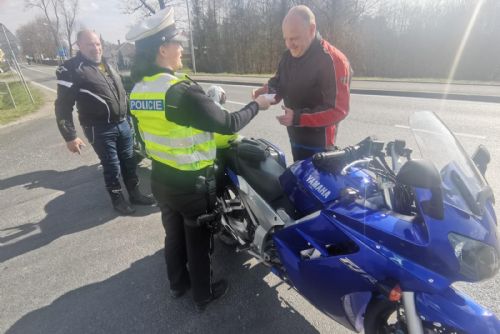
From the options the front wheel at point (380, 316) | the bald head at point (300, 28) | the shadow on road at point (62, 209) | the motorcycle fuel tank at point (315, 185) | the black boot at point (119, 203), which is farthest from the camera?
the black boot at point (119, 203)

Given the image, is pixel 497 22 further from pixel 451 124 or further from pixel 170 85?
pixel 170 85

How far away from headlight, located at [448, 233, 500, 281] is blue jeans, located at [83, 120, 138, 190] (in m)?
3.54

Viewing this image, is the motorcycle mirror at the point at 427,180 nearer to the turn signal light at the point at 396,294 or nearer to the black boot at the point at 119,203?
the turn signal light at the point at 396,294

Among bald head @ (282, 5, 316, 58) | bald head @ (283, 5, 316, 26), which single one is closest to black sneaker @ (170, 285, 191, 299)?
bald head @ (282, 5, 316, 58)

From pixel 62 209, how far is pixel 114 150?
3.66ft

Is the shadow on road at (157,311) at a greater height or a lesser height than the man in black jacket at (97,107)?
lesser

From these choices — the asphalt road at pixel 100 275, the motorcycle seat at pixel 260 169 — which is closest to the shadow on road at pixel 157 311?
the asphalt road at pixel 100 275

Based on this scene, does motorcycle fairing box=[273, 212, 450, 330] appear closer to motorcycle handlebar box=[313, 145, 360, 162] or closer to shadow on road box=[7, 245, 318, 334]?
motorcycle handlebar box=[313, 145, 360, 162]

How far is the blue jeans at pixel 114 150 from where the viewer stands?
12.3 feet

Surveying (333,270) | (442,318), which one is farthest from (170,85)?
(442,318)

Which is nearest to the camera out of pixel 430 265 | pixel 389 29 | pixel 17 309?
pixel 430 265

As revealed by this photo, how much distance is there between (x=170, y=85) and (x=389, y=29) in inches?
912

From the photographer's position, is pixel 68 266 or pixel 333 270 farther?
pixel 68 266

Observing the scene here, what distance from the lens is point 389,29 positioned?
2116 centimetres
